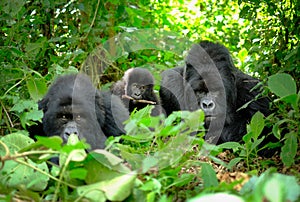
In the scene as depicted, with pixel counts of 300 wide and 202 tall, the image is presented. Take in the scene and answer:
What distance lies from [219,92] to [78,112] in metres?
1.45

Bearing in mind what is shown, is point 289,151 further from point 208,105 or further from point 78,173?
point 208,105

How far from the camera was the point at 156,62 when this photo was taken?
22.0 ft

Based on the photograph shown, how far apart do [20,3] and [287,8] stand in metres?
1.79

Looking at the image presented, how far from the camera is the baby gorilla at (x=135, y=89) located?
5.61 m

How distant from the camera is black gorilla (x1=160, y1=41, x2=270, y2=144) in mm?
4355

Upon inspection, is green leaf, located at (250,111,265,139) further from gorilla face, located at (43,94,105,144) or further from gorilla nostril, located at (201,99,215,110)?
gorilla nostril, located at (201,99,215,110)

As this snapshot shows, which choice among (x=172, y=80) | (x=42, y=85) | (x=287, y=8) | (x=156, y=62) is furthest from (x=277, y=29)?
(x=156, y=62)

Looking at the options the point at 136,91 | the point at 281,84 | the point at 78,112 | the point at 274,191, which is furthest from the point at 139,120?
the point at 136,91

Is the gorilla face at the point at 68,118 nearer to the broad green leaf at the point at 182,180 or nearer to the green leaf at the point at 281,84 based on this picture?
the broad green leaf at the point at 182,180

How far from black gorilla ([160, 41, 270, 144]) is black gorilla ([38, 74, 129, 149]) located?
87 cm

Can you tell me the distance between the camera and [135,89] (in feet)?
18.6

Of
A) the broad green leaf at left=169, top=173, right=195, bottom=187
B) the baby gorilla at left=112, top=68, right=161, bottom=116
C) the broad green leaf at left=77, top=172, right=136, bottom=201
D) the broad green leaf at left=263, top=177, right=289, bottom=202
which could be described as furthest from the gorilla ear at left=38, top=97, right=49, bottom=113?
the broad green leaf at left=263, top=177, right=289, bottom=202

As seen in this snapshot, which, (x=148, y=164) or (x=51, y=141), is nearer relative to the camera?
(x=51, y=141)

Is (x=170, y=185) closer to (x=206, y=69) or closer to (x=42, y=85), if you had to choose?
(x=42, y=85)
